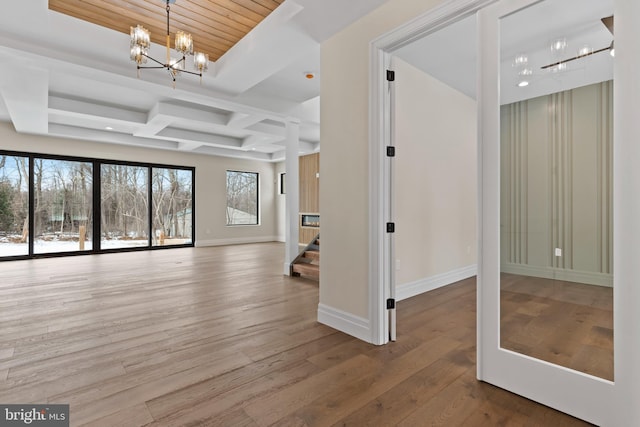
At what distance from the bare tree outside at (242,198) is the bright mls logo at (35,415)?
8.42 m

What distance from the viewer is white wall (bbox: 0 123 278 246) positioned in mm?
6965

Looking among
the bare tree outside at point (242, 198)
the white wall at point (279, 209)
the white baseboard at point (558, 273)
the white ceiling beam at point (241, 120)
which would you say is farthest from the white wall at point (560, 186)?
the white wall at point (279, 209)

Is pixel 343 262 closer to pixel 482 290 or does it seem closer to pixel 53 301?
pixel 482 290

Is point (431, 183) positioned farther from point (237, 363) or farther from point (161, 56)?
point (161, 56)

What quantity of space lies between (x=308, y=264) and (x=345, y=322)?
2.44 metres

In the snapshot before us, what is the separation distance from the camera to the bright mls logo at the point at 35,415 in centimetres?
161

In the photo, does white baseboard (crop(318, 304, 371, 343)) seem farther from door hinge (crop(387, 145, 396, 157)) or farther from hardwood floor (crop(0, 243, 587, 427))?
door hinge (crop(387, 145, 396, 157))

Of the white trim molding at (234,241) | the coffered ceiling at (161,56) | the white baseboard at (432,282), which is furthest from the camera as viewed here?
the white trim molding at (234,241)

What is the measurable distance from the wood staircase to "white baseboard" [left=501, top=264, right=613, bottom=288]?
3093 millimetres

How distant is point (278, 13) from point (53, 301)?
4.07m

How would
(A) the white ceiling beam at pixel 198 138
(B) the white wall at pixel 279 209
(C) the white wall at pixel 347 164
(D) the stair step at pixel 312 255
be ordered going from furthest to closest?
1. (B) the white wall at pixel 279 209
2. (A) the white ceiling beam at pixel 198 138
3. (D) the stair step at pixel 312 255
4. (C) the white wall at pixel 347 164

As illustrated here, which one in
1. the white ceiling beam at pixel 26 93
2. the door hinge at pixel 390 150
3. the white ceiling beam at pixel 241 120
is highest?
the white ceiling beam at pixel 241 120

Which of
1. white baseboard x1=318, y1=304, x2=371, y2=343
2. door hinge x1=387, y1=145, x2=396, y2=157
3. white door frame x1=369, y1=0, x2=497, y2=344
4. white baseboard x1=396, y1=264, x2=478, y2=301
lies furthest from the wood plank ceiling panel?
white baseboard x1=396, y1=264, x2=478, y2=301

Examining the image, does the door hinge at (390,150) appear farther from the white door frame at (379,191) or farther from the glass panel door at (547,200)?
the glass panel door at (547,200)
